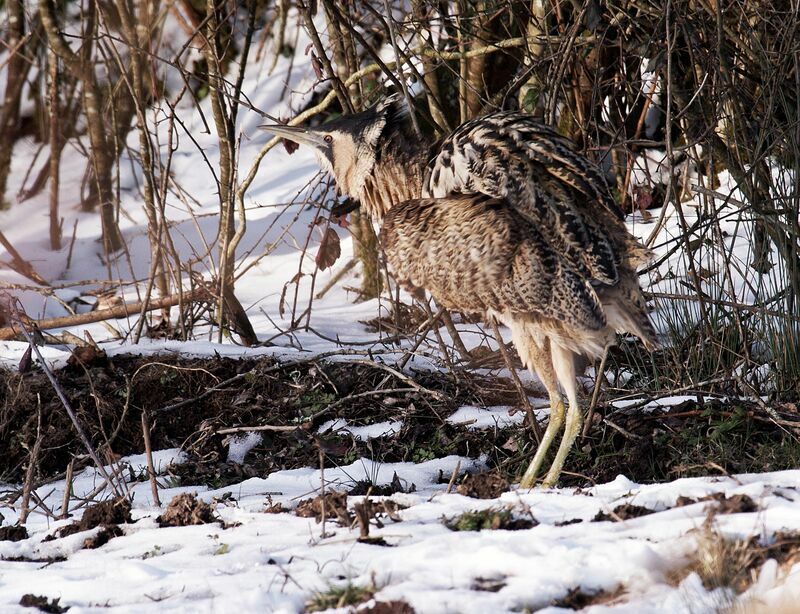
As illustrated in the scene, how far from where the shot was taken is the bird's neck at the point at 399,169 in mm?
4672

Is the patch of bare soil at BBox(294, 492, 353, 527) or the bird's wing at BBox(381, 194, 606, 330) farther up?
the bird's wing at BBox(381, 194, 606, 330)

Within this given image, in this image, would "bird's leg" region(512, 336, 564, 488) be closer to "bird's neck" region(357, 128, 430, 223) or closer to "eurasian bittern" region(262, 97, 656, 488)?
"eurasian bittern" region(262, 97, 656, 488)

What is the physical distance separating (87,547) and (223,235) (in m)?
3.25

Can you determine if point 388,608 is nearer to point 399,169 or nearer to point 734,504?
point 734,504

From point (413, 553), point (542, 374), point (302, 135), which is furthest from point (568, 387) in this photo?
point (302, 135)

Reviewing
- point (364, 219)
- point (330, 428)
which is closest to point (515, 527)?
point (330, 428)

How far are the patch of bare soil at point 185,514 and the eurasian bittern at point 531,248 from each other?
135 centimetres

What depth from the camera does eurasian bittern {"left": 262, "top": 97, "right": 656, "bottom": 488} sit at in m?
3.82

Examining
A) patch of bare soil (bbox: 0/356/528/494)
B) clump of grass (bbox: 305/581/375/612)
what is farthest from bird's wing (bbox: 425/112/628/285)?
clump of grass (bbox: 305/581/375/612)

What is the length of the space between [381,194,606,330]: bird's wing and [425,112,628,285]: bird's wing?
0.05 m

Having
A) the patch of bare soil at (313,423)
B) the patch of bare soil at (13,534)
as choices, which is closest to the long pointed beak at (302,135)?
the patch of bare soil at (313,423)

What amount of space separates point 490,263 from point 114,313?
3.61 metres

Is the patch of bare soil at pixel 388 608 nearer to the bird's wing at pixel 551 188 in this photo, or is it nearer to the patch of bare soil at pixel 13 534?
the patch of bare soil at pixel 13 534

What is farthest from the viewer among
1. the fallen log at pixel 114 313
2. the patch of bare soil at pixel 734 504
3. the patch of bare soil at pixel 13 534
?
the fallen log at pixel 114 313
